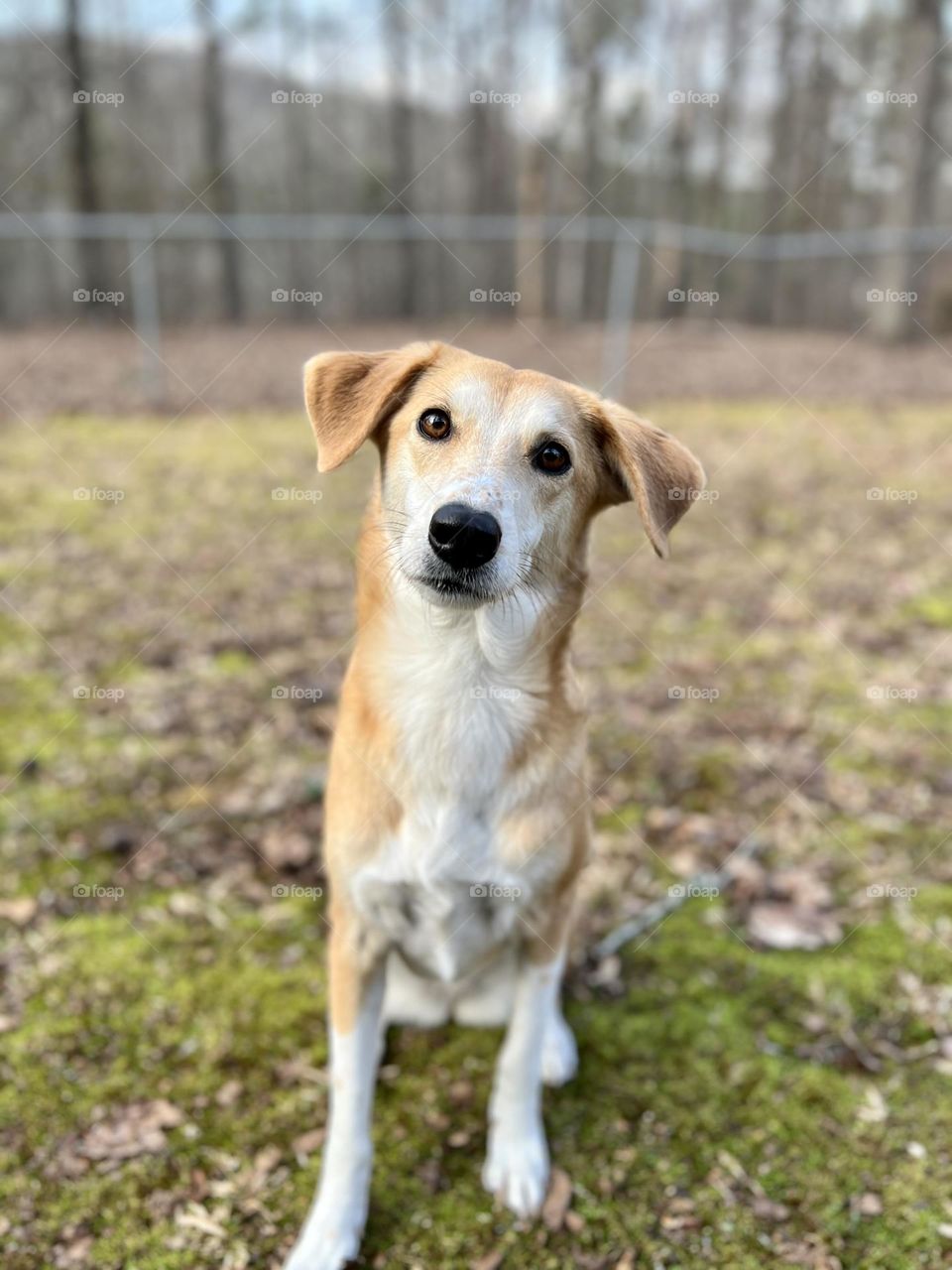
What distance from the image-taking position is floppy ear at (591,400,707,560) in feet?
8.19

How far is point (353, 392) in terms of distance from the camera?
261cm

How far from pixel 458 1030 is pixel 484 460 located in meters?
2.21

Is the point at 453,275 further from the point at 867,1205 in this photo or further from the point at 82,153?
the point at 867,1205

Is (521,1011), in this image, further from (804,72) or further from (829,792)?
(804,72)

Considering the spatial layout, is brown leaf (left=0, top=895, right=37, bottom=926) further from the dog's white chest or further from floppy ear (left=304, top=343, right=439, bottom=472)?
floppy ear (left=304, top=343, right=439, bottom=472)

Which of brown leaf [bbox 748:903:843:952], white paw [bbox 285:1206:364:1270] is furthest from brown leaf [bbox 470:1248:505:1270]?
brown leaf [bbox 748:903:843:952]

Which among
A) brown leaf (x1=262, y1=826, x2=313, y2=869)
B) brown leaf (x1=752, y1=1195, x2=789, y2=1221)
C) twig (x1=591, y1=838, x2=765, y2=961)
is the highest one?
brown leaf (x1=752, y1=1195, x2=789, y2=1221)

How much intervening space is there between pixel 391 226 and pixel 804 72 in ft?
41.8

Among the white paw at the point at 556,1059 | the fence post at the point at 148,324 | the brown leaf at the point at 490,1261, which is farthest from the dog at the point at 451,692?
the fence post at the point at 148,324

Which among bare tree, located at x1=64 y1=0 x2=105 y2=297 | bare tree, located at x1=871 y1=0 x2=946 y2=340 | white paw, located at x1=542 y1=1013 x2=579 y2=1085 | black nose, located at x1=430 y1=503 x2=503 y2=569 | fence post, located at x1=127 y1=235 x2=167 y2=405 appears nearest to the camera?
black nose, located at x1=430 y1=503 x2=503 y2=569

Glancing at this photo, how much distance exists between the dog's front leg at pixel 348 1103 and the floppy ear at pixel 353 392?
1.35m

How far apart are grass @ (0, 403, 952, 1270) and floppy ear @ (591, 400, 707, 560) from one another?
2.00 meters

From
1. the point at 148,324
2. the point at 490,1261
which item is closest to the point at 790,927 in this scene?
the point at 490,1261

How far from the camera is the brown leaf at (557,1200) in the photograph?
2.81 m
